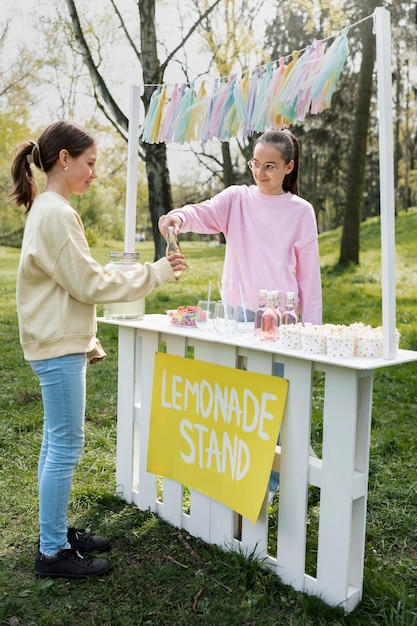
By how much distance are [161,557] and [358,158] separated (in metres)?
8.22

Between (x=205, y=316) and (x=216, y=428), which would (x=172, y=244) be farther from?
(x=216, y=428)

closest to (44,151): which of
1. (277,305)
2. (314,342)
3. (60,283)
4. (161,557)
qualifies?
(60,283)

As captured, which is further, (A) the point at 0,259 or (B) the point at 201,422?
(A) the point at 0,259

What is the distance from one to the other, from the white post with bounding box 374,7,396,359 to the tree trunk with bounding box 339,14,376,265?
764 centimetres

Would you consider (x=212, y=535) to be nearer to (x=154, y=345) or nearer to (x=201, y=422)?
(x=201, y=422)

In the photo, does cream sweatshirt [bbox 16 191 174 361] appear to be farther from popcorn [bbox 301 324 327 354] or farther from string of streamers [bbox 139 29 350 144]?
string of streamers [bbox 139 29 350 144]

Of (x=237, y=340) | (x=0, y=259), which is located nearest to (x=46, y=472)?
(x=237, y=340)

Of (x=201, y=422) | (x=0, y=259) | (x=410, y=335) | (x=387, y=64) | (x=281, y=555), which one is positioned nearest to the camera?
(x=387, y=64)

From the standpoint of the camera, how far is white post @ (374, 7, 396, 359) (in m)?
2.04

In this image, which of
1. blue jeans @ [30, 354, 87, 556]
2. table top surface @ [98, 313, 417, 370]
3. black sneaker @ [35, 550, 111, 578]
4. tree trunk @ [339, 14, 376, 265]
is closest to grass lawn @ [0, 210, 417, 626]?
black sneaker @ [35, 550, 111, 578]

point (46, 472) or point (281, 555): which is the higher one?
point (46, 472)

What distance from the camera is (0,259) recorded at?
16.5 meters

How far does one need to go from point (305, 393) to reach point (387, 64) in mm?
1129

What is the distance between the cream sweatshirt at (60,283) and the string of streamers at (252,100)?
31.7 inches
